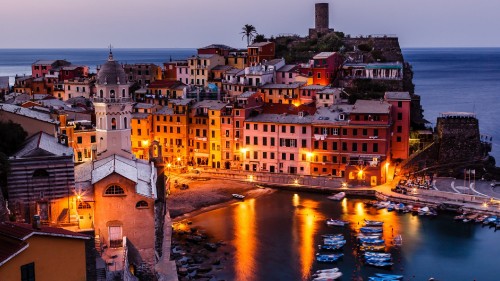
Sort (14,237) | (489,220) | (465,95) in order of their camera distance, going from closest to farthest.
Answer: (14,237)
(489,220)
(465,95)

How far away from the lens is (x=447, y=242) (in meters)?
39.2

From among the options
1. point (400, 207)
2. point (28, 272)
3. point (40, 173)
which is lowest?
point (400, 207)

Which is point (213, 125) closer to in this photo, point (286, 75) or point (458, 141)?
point (286, 75)

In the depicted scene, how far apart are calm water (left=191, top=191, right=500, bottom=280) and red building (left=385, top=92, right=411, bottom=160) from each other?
968cm

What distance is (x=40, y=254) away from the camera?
15648 millimetres

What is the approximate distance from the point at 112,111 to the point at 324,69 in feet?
115

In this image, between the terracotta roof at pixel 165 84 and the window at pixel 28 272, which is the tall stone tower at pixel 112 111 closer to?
the window at pixel 28 272

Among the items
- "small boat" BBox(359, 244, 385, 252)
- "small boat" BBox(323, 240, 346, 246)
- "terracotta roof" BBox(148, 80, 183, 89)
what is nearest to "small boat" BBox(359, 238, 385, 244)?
"small boat" BBox(359, 244, 385, 252)

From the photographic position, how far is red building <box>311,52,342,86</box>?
66.2m

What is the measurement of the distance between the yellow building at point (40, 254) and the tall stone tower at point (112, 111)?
19.3 meters

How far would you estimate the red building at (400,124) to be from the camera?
54312 mm

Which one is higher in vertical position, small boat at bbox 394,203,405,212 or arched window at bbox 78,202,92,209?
arched window at bbox 78,202,92,209

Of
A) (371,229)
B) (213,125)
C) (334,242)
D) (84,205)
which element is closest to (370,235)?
(371,229)

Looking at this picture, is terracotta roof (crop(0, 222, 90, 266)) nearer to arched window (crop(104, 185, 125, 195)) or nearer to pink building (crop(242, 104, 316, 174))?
arched window (crop(104, 185, 125, 195))
